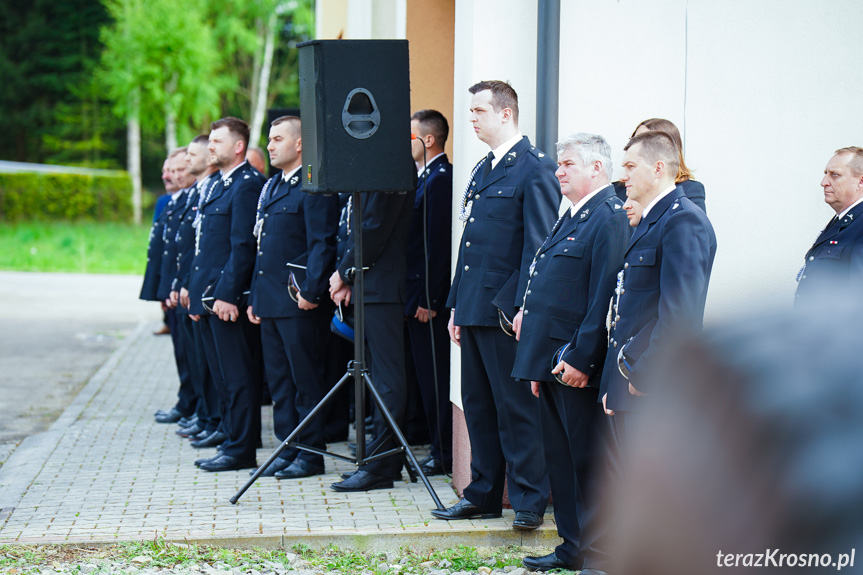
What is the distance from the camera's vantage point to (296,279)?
21.9 feet

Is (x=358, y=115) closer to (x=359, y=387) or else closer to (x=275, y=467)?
(x=359, y=387)

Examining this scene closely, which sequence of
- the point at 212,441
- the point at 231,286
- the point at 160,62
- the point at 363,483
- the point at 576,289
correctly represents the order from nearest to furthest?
the point at 576,289 → the point at 363,483 → the point at 231,286 → the point at 212,441 → the point at 160,62

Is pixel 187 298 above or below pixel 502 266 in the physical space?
below

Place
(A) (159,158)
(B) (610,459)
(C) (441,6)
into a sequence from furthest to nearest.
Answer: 1. (A) (159,158)
2. (C) (441,6)
3. (B) (610,459)

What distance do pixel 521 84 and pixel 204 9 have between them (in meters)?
37.9

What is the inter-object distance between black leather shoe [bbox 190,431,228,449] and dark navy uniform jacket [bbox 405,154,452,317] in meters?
1.85

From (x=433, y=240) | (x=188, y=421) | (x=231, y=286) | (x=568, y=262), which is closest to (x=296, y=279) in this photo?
(x=231, y=286)

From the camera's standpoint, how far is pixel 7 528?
5484 millimetres

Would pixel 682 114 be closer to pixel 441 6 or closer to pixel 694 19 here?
pixel 694 19

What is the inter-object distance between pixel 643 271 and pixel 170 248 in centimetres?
573

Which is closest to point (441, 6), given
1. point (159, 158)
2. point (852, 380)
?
point (852, 380)

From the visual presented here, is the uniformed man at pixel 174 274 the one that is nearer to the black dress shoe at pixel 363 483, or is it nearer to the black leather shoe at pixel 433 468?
the black leather shoe at pixel 433 468

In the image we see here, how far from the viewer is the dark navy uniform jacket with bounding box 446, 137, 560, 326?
534 centimetres

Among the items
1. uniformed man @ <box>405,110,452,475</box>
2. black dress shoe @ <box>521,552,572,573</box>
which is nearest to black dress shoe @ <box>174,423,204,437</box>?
uniformed man @ <box>405,110,452,475</box>
